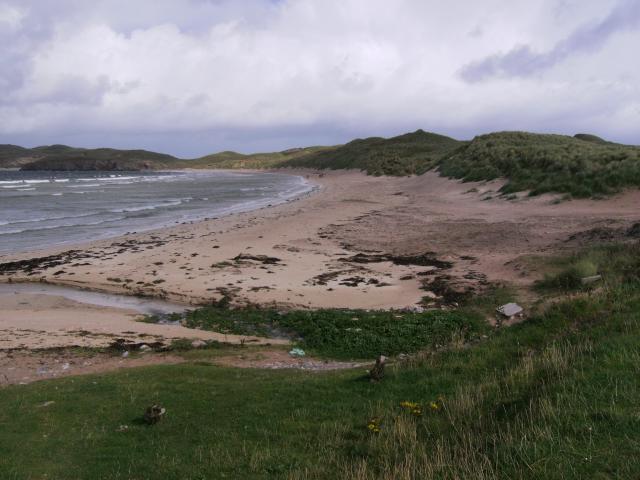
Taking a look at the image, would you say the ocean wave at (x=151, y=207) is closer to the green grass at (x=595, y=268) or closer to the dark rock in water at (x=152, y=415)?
the green grass at (x=595, y=268)

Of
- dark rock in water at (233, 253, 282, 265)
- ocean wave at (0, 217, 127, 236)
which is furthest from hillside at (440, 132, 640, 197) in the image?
ocean wave at (0, 217, 127, 236)

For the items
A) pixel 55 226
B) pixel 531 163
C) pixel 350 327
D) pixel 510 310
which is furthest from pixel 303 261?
pixel 531 163

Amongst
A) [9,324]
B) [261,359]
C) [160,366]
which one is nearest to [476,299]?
[261,359]

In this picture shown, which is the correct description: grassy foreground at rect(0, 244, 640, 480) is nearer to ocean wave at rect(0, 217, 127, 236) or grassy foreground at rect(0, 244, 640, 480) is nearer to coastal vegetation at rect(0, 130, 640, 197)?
coastal vegetation at rect(0, 130, 640, 197)

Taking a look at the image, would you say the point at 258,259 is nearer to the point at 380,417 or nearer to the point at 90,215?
the point at 380,417

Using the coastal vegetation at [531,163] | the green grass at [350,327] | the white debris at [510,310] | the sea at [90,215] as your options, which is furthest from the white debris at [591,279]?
the sea at [90,215]

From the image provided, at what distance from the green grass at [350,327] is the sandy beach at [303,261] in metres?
0.93

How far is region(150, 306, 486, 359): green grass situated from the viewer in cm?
1216

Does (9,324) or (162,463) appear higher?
(162,463)

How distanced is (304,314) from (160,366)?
4.87 m

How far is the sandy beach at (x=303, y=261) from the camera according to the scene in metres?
15.5

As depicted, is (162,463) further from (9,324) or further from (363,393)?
(9,324)

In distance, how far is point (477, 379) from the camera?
760 centimetres

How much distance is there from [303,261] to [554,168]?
81.1ft
